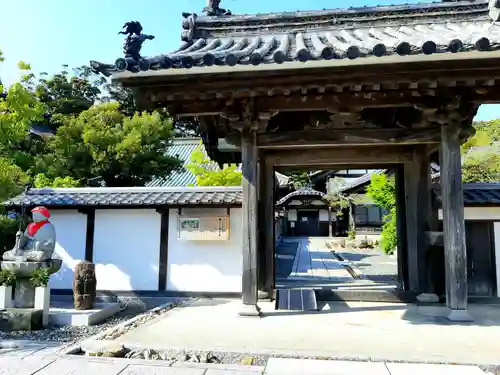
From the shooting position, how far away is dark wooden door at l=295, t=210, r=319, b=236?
3225 centimetres

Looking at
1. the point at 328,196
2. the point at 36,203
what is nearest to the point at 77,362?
the point at 36,203

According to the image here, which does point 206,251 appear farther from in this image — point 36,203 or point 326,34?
point 326,34

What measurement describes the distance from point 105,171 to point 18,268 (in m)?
7.71

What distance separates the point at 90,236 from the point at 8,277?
2139mm

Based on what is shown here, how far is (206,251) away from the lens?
766cm

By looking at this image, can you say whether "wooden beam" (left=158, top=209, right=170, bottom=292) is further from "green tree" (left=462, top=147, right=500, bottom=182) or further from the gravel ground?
"green tree" (left=462, top=147, right=500, bottom=182)

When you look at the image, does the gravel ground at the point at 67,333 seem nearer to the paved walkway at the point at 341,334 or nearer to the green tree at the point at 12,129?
the paved walkway at the point at 341,334

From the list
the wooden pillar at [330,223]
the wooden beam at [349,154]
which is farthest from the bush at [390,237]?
the wooden pillar at [330,223]

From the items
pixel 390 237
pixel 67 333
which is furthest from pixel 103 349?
pixel 390 237

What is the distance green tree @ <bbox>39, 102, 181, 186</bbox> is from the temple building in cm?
707

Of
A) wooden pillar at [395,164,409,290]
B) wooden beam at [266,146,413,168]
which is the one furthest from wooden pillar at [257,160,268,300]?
wooden pillar at [395,164,409,290]

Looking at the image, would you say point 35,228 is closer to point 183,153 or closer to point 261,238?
point 261,238

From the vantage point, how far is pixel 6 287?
6.02 m

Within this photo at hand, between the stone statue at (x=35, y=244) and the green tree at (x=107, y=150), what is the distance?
6925mm
